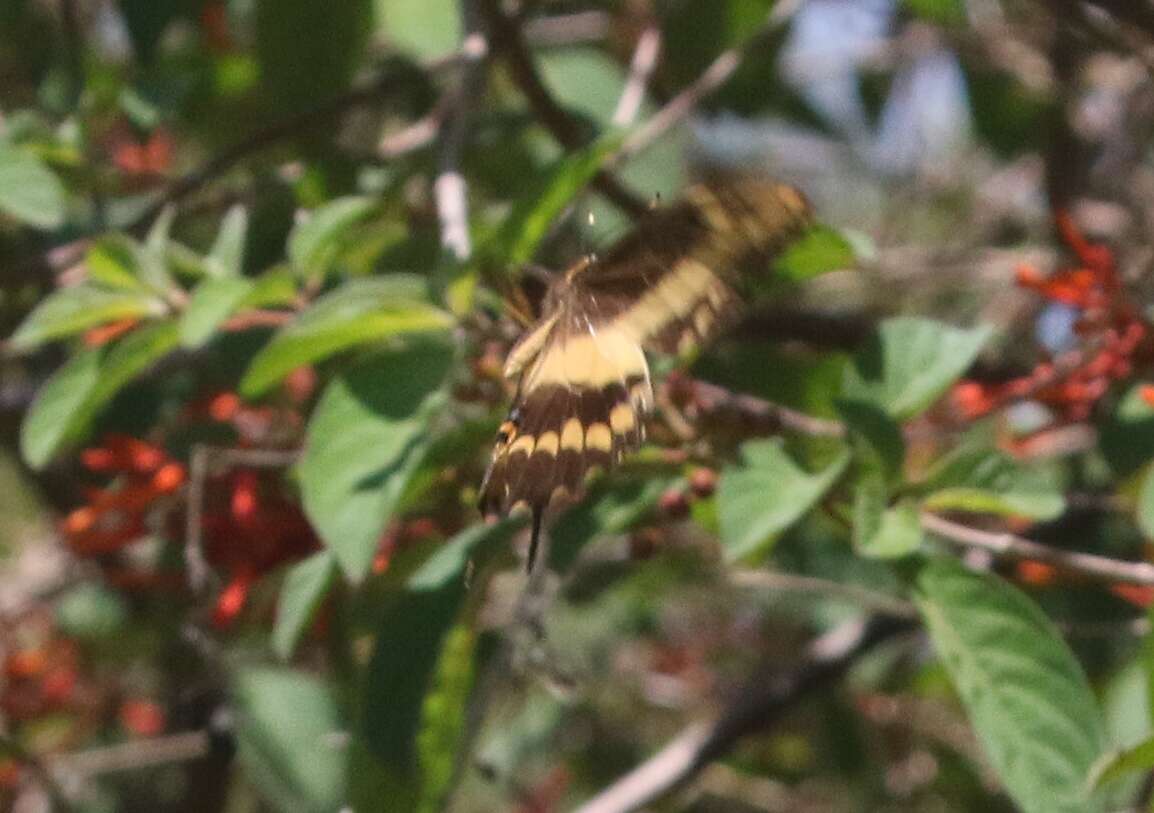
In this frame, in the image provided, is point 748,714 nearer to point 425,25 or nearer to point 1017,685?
point 1017,685

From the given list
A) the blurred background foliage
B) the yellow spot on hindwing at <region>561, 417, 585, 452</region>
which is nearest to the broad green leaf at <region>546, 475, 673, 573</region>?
the blurred background foliage

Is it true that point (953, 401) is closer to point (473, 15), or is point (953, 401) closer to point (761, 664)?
point (473, 15)

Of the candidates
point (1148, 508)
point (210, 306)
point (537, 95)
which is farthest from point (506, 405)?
point (537, 95)

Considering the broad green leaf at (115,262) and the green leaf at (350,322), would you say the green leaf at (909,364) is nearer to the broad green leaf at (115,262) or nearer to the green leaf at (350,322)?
the green leaf at (350,322)

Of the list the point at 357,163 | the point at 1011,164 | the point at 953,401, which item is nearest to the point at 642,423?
the point at 953,401

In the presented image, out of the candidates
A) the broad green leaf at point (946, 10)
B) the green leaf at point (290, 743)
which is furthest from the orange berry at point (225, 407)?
the broad green leaf at point (946, 10)

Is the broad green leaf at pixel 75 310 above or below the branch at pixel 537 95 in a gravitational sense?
above
